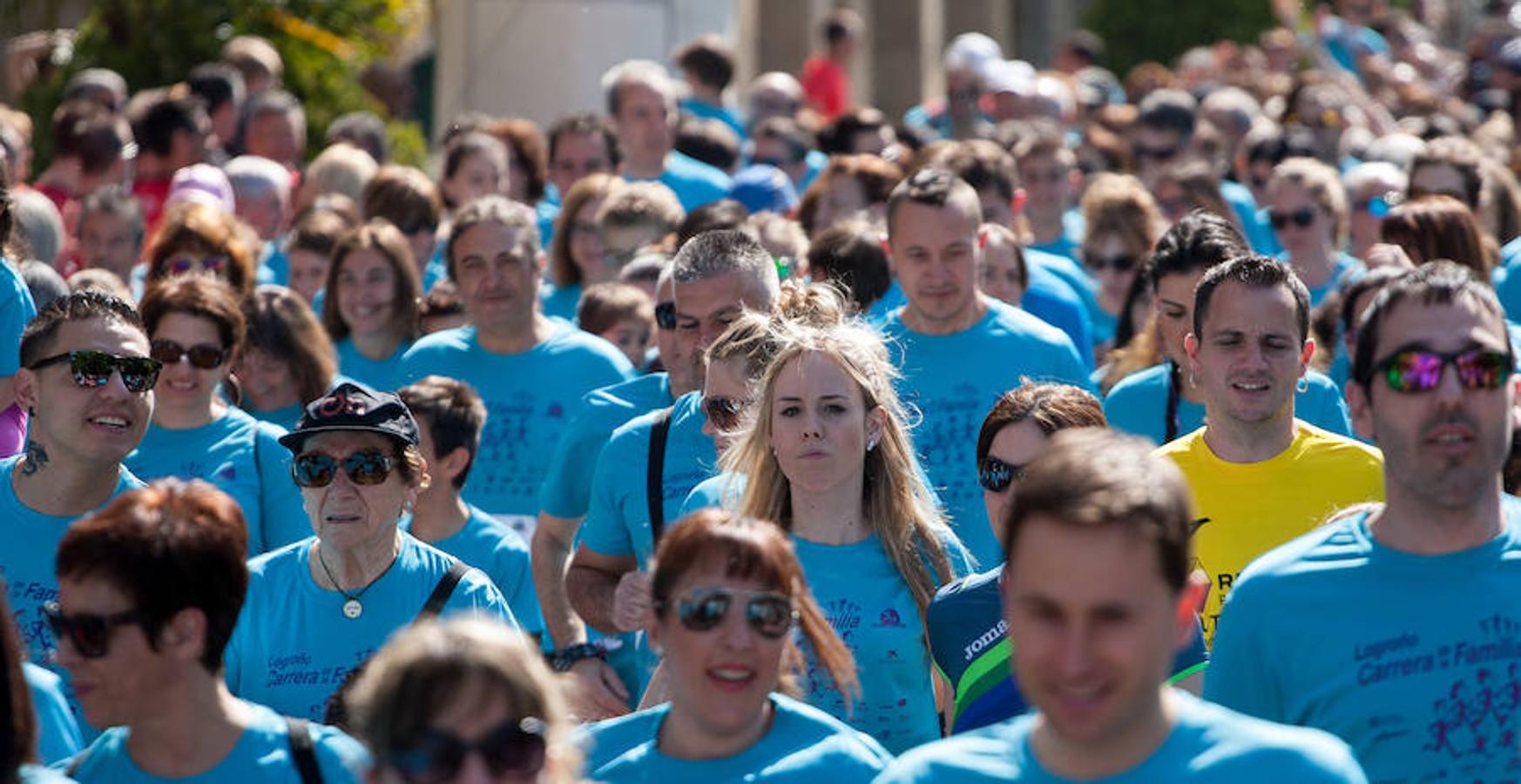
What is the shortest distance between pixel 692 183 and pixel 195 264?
397 cm

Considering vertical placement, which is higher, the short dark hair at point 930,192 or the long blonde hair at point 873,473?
the short dark hair at point 930,192

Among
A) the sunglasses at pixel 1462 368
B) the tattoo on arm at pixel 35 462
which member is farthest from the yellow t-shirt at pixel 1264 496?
the tattoo on arm at pixel 35 462

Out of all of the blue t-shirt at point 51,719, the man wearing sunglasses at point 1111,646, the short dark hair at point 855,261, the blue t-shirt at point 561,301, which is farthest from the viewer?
the blue t-shirt at point 561,301

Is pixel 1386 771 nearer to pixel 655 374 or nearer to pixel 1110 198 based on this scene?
pixel 655 374

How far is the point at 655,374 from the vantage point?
7.64 meters

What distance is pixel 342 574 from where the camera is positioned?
19.1 ft

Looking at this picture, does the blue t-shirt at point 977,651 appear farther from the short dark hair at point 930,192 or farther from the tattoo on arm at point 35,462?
the short dark hair at point 930,192

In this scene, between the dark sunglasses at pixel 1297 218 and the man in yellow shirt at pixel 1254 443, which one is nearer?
the man in yellow shirt at pixel 1254 443

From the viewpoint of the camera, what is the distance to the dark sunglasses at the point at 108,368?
6.32 metres

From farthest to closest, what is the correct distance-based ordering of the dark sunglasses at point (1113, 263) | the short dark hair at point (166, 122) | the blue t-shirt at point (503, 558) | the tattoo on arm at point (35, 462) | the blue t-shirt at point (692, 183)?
the blue t-shirt at point (692, 183)
the short dark hair at point (166, 122)
the dark sunglasses at point (1113, 263)
the blue t-shirt at point (503, 558)
the tattoo on arm at point (35, 462)

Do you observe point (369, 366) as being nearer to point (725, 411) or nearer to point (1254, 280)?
point (725, 411)

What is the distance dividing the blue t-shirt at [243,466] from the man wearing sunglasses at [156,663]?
232 cm

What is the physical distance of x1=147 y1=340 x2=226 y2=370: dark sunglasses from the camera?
724cm

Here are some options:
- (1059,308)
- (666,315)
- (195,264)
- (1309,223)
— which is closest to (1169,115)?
(1309,223)
